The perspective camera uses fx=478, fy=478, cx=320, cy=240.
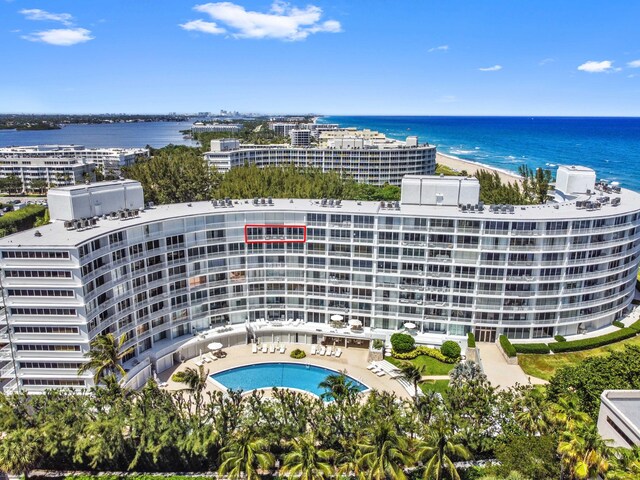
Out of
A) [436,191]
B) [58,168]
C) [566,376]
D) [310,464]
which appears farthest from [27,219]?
[566,376]

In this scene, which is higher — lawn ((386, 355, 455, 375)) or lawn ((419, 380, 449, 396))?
lawn ((386, 355, 455, 375))

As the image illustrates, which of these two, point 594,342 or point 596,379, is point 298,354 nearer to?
point 596,379

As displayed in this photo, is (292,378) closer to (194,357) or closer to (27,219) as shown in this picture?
(194,357)

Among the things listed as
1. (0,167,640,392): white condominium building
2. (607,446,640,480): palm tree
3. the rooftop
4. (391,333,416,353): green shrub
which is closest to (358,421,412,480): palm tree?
(607,446,640,480): palm tree

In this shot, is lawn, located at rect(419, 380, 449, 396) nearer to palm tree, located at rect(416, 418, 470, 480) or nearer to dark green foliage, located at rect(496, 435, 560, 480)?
dark green foliage, located at rect(496, 435, 560, 480)

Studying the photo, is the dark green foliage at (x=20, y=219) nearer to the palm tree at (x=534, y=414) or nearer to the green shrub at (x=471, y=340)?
Result: the green shrub at (x=471, y=340)

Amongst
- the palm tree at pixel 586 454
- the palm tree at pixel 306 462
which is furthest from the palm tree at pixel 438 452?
the palm tree at pixel 586 454
